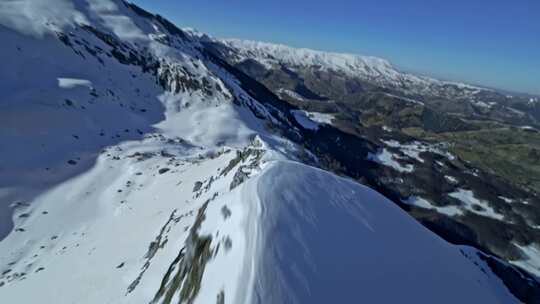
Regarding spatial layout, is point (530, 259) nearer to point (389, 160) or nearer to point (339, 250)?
point (389, 160)

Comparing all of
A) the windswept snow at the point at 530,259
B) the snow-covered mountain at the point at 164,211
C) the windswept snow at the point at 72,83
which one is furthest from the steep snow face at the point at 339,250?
the windswept snow at the point at 530,259

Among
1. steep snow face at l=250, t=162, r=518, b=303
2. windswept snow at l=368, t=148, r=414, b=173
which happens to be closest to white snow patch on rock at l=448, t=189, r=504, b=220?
windswept snow at l=368, t=148, r=414, b=173

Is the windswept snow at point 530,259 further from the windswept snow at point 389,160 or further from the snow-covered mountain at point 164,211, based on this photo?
the windswept snow at point 389,160

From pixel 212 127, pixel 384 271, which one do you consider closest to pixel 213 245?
pixel 384 271

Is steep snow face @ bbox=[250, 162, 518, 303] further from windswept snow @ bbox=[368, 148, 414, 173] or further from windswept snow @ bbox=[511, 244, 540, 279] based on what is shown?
windswept snow @ bbox=[368, 148, 414, 173]

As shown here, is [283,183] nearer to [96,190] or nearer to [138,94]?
[96,190]

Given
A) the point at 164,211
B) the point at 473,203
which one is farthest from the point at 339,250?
the point at 473,203
